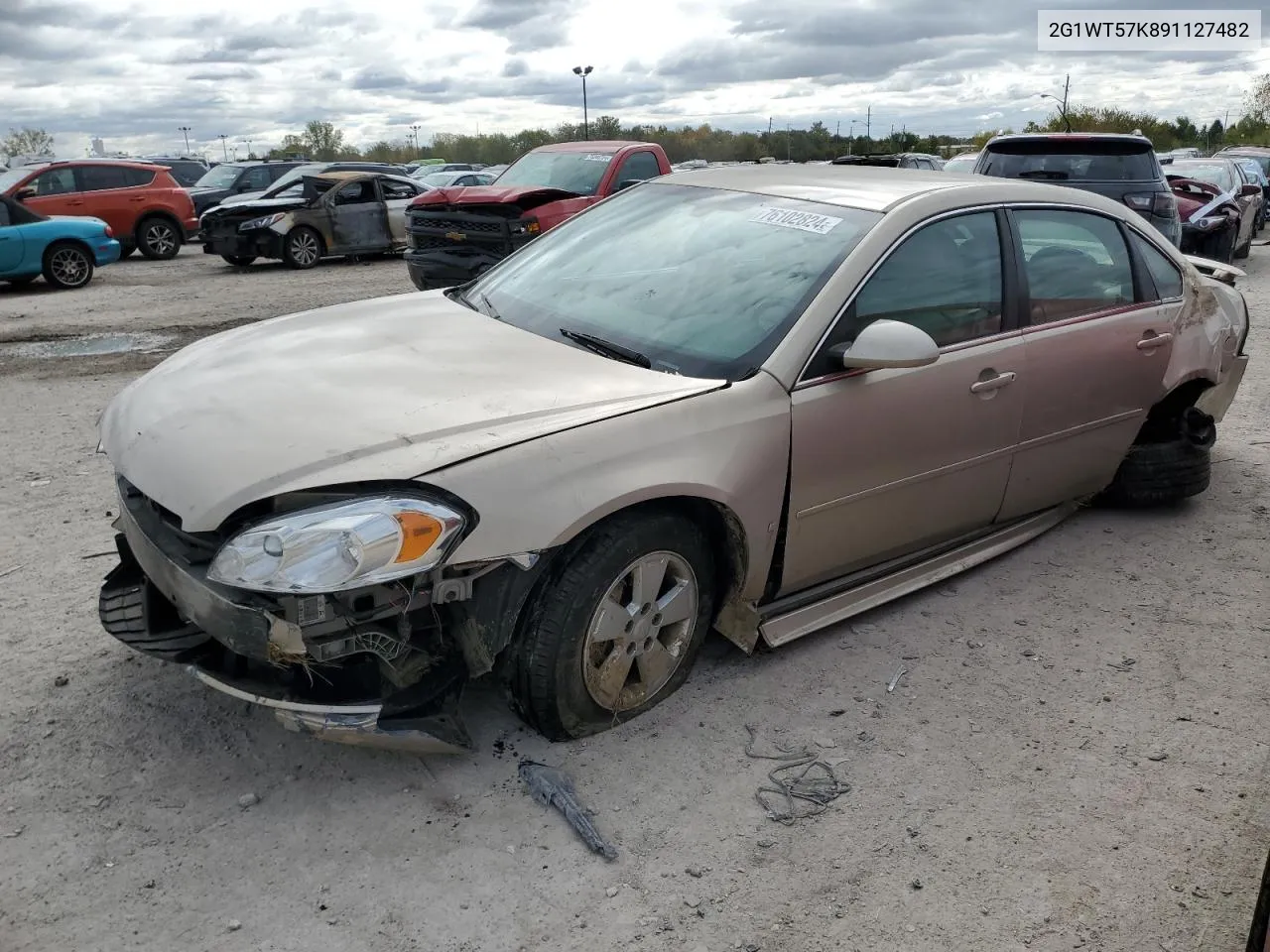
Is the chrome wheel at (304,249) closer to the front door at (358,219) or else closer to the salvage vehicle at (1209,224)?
the front door at (358,219)

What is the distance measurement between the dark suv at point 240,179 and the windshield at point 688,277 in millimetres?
18875

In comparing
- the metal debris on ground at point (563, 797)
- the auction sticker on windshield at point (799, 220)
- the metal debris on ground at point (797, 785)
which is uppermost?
the auction sticker on windshield at point (799, 220)

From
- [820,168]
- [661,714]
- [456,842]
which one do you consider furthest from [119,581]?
[820,168]

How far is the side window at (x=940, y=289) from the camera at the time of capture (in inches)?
135

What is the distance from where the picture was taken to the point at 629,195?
177 inches

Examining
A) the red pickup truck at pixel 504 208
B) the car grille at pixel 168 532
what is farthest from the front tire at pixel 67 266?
the car grille at pixel 168 532

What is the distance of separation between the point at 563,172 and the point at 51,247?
6.64m

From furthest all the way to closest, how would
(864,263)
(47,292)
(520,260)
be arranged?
(47,292)
(520,260)
(864,263)

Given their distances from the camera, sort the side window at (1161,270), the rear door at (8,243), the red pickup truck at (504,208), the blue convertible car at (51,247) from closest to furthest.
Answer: the side window at (1161,270)
the red pickup truck at (504,208)
the rear door at (8,243)
the blue convertible car at (51,247)

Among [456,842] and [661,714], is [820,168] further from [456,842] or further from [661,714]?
[456,842]

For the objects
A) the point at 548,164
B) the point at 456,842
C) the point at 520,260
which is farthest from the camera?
the point at 548,164

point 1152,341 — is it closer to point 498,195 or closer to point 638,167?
point 498,195

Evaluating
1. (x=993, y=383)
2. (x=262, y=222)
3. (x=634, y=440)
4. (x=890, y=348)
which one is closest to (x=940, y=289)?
(x=993, y=383)

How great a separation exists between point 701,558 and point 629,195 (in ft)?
6.42
